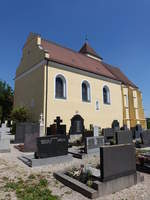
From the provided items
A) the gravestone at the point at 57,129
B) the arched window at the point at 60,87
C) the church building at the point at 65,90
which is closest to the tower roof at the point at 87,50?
the church building at the point at 65,90

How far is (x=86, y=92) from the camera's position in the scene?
18828mm

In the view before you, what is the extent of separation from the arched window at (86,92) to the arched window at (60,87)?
9.96 ft

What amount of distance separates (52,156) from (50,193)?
304cm

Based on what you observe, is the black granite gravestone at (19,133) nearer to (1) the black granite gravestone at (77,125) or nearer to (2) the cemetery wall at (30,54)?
(1) the black granite gravestone at (77,125)

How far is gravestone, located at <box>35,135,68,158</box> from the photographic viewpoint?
21.2 feet

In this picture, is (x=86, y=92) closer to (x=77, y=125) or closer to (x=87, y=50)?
(x=77, y=125)

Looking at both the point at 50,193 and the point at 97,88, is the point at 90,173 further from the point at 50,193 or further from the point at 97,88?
the point at 97,88

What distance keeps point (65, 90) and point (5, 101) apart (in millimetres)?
16803

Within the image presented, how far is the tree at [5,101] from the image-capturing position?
2797 cm

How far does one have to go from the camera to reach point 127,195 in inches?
144

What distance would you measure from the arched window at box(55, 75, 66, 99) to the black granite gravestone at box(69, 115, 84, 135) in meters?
2.56

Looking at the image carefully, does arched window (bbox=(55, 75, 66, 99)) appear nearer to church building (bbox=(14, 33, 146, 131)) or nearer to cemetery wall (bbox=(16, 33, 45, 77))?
church building (bbox=(14, 33, 146, 131))

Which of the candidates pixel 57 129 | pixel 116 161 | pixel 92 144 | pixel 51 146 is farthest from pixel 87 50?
pixel 116 161

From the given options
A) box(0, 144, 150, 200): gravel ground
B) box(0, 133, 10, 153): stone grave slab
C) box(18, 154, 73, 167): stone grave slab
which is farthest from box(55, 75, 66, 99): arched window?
box(0, 144, 150, 200): gravel ground
